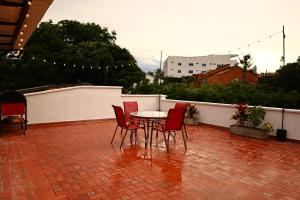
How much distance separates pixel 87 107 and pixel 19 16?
4.55 meters

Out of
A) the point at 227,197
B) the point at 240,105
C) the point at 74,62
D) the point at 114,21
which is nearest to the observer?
the point at 227,197

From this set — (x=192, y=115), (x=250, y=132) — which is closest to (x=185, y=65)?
(x=192, y=115)

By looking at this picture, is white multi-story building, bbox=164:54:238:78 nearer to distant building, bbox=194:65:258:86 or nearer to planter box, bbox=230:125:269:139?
distant building, bbox=194:65:258:86

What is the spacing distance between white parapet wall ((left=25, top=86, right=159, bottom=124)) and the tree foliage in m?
8.25

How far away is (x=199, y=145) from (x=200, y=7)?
7116 mm

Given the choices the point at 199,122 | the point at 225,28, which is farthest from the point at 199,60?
the point at 199,122

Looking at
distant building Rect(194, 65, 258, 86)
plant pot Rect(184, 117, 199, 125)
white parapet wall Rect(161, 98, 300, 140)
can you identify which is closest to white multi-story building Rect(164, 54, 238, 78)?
distant building Rect(194, 65, 258, 86)

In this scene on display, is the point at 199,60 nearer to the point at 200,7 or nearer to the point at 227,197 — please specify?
the point at 200,7

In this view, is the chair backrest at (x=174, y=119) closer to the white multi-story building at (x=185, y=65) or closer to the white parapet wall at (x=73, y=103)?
the white parapet wall at (x=73, y=103)

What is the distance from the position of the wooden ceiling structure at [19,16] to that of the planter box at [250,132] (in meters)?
5.75

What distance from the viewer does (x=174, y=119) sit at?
4945 millimetres

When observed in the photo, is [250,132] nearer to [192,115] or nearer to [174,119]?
[192,115]

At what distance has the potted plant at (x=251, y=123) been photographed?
21.1ft

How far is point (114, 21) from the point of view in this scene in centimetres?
1328
